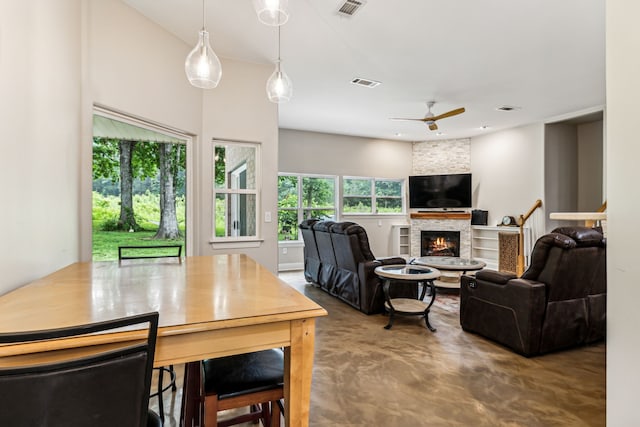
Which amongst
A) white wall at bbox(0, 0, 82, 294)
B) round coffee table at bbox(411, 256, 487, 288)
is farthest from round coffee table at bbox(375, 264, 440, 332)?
white wall at bbox(0, 0, 82, 294)

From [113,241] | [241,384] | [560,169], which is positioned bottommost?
[241,384]

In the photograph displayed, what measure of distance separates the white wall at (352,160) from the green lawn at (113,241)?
405 centimetres

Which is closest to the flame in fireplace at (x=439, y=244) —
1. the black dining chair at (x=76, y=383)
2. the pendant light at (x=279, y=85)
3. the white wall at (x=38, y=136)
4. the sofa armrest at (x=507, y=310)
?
the sofa armrest at (x=507, y=310)

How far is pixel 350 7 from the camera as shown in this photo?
294 cm

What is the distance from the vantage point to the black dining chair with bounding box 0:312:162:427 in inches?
29.0

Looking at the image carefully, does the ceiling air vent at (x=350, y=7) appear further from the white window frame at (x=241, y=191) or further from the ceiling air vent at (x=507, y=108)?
the ceiling air vent at (x=507, y=108)

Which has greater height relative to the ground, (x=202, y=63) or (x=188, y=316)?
(x=202, y=63)

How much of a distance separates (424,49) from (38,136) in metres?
3.64

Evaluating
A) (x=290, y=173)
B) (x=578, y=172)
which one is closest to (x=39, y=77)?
(x=290, y=173)

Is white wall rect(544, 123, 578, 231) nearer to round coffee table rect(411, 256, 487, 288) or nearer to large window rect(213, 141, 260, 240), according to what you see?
round coffee table rect(411, 256, 487, 288)

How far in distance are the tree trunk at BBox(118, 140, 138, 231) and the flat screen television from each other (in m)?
6.70

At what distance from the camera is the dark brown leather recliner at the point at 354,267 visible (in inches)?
159

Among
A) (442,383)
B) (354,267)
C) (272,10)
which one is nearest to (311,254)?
(354,267)

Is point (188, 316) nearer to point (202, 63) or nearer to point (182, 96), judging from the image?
point (202, 63)
